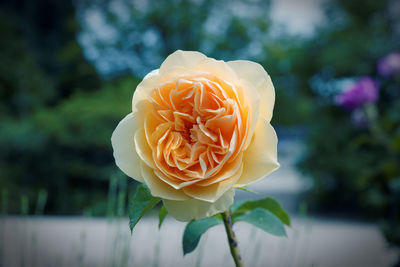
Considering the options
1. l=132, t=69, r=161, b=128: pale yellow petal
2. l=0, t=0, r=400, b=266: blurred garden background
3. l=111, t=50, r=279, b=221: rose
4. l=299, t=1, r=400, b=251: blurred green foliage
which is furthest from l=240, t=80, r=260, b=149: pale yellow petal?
l=299, t=1, r=400, b=251: blurred green foliage

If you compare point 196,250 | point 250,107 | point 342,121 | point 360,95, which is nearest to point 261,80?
point 250,107

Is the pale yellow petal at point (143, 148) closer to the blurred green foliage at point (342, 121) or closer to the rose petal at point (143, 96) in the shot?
the rose petal at point (143, 96)

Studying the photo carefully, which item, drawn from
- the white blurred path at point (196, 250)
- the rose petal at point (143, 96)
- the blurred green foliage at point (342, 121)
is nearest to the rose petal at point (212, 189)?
the rose petal at point (143, 96)

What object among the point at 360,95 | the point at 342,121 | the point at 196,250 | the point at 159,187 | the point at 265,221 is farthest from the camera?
the point at 342,121

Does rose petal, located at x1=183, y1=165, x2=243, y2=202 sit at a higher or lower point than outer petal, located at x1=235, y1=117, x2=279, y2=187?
lower

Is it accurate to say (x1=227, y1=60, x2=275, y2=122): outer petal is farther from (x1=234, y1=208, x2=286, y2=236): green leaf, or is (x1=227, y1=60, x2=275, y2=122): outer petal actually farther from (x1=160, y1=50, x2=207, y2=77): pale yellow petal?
(x1=234, y1=208, x2=286, y2=236): green leaf

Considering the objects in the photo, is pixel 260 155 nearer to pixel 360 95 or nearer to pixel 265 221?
pixel 265 221
